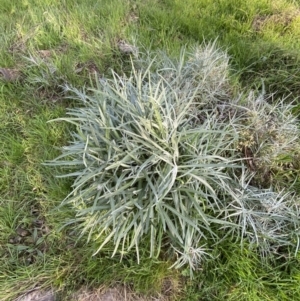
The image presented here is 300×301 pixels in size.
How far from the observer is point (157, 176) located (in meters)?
1.75

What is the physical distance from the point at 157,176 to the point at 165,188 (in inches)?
5.5

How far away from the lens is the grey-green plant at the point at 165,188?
1.66 metres

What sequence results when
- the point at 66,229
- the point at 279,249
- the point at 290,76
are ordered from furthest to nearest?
the point at 290,76 < the point at 66,229 < the point at 279,249

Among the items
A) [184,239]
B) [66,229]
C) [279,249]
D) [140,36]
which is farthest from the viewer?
[140,36]

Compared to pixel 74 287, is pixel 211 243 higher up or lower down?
higher up

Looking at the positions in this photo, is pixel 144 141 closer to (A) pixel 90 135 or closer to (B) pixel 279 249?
(A) pixel 90 135

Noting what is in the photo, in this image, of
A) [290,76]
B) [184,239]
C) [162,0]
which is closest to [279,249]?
[184,239]

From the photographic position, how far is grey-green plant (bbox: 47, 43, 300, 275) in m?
1.66

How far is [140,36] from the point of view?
274 cm

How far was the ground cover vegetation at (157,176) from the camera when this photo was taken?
1692mm

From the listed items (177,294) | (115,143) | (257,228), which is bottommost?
(177,294)

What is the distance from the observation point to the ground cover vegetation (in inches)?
66.6

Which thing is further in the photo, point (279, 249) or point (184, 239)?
point (279, 249)

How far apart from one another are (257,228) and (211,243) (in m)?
0.24
